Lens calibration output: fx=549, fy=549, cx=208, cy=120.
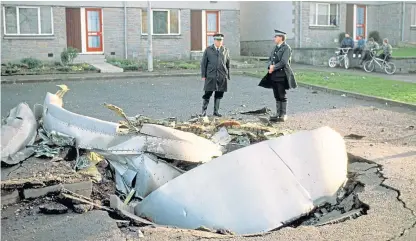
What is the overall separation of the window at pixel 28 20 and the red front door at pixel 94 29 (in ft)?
6.11

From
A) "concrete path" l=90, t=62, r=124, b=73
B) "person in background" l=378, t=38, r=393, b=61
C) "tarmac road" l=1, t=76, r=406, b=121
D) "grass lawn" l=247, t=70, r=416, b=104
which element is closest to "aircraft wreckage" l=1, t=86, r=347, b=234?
"tarmac road" l=1, t=76, r=406, b=121

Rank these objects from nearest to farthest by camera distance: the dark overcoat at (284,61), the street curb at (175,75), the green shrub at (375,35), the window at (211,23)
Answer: the dark overcoat at (284,61) < the street curb at (175,75) < the window at (211,23) < the green shrub at (375,35)

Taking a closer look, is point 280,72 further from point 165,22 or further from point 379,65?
point 165,22

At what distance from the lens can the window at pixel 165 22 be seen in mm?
28469

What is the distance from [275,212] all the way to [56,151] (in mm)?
3318

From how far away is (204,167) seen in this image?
5941 mm

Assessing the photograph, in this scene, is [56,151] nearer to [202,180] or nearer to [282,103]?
[202,180]

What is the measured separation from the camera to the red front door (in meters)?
27.0

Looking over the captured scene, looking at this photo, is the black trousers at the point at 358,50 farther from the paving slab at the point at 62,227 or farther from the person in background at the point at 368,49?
the paving slab at the point at 62,227

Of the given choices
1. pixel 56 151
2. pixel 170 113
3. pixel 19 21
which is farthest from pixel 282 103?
pixel 19 21

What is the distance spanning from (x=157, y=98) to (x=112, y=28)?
13105 mm

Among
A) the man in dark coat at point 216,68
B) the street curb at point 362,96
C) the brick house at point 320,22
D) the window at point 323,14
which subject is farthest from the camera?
the window at point 323,14

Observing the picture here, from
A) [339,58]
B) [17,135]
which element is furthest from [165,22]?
[17,135]

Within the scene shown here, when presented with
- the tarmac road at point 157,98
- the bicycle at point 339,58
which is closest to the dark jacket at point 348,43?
the bicycle at point 339,58
